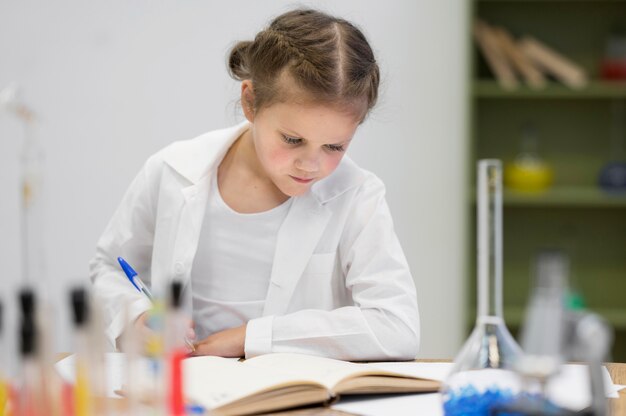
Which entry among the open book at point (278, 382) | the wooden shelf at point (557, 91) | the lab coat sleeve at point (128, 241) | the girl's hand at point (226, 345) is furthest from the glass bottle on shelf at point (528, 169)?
the open book at point (278, 382)

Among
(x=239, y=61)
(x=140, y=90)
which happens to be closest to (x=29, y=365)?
(x=239, y=61)

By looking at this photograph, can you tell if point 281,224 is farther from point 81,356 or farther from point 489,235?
point 81,356

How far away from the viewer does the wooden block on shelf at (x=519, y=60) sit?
3.46 metres

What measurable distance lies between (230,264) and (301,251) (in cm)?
16

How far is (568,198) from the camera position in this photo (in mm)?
3387

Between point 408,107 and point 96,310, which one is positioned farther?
point 408,107

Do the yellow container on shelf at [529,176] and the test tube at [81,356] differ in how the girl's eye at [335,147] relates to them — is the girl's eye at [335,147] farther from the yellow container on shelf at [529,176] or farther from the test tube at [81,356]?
the yellow container on shelf at [529,176]

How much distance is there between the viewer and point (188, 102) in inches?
140

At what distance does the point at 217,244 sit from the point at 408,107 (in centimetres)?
197

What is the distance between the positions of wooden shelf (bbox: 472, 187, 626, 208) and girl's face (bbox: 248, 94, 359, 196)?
1.91 meters

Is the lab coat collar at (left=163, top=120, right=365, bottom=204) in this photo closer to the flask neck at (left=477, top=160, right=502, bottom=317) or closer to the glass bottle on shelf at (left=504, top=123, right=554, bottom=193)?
the flask neck at (left=477, top=160, right=502, bottom=317)

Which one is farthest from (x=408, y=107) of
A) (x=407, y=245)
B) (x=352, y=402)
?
(x=352, y=402)

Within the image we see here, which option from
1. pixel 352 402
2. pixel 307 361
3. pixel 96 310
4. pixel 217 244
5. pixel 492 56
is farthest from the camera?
pixel 492 56

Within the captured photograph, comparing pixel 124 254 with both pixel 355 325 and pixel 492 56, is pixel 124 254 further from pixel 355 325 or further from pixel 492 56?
pixel 492 56
